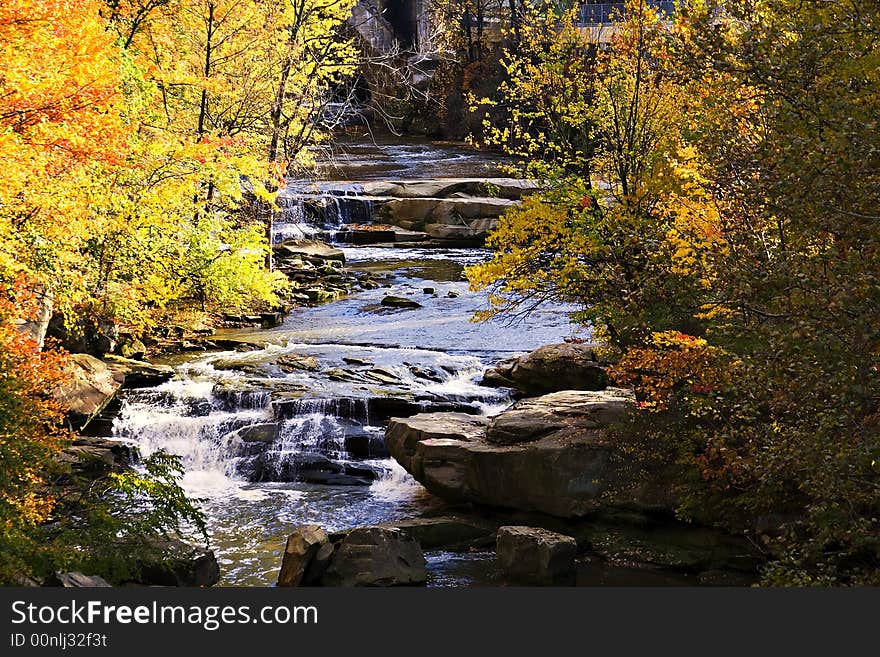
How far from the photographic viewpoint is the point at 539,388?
18.0 metres

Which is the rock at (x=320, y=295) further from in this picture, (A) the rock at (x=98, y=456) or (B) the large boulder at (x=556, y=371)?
(A) the rock at (x=98, y=456)

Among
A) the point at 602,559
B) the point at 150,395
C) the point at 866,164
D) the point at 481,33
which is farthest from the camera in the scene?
the point at 481,33

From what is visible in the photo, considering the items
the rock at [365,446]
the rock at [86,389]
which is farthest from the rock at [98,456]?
the rock at [365,446]

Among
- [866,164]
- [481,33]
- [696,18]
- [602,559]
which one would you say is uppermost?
[481,33]

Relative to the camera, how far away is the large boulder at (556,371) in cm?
1761

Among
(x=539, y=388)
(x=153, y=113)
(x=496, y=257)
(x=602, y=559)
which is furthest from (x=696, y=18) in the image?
(x=153, y=113)

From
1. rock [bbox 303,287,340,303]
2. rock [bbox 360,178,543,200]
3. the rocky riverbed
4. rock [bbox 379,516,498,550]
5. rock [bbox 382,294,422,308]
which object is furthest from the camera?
rock [bbox 360,178,543,200]

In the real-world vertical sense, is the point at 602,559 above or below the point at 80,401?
below

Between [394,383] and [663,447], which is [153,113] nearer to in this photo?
[394,383]

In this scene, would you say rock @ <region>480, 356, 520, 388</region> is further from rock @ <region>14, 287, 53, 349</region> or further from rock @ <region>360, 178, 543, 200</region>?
rock @ <region>360, 178, 543, 200</region>

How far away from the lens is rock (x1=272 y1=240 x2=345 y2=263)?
2939cm

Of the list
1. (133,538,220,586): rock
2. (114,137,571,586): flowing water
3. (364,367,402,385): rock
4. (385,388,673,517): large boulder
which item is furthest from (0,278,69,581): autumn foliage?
(364,367,402,385): rock

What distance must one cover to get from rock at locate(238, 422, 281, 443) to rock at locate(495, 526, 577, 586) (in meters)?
5.65

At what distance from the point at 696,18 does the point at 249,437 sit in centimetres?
1045
